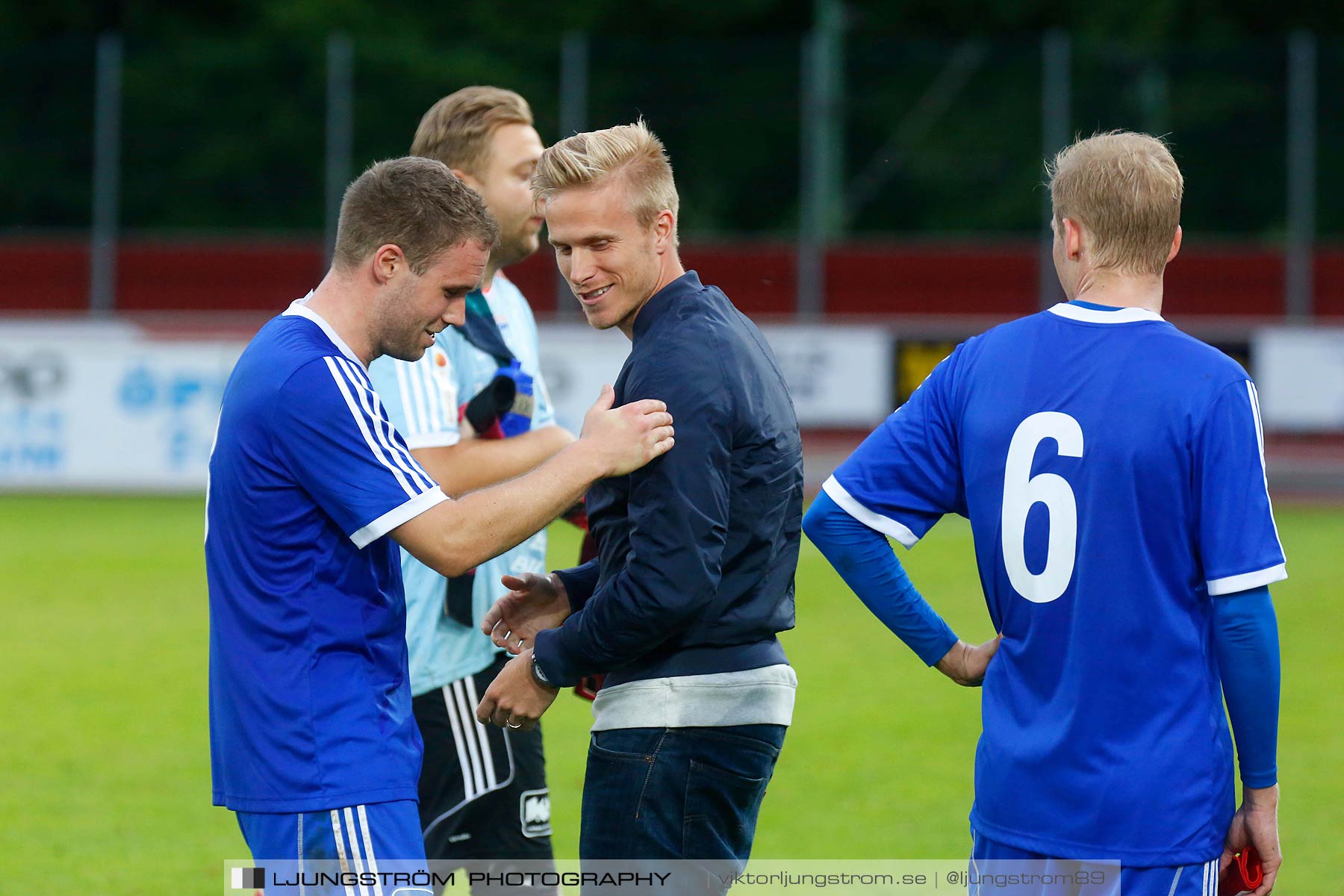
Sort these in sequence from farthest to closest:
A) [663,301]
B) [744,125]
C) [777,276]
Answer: [744,125] → [777,276] → [663,301]

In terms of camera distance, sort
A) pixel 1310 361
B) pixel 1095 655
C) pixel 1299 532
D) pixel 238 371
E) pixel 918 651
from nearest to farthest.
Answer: pixel 1095 655
pixel 238 371
pixel 918 651
pixel 1299 532
pixel 1310 361

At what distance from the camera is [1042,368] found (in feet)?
9.57

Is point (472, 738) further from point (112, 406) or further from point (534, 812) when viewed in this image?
point (112, 406)

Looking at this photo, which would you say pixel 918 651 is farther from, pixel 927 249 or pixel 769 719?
pixel 927 249

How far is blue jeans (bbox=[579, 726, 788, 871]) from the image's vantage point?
10.2 feet

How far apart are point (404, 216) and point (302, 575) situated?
0.74 m

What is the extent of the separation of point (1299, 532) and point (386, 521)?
44.5 feet

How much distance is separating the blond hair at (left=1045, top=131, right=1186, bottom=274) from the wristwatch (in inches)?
53.3

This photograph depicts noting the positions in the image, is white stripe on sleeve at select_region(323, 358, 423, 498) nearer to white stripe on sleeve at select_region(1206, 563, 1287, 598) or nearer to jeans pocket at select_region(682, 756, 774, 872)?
jeans pocket at select_region(682, 756, 774, 872)

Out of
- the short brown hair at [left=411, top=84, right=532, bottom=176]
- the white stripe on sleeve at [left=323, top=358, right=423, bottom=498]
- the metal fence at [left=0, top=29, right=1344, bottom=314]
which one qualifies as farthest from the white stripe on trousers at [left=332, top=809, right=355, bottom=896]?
the metal fence at [left=0, top=29, right=1344, bottom=314]

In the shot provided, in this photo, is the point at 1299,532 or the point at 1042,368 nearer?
the point at 1042,368

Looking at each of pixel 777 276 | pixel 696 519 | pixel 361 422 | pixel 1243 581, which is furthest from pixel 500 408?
pixel 777 276

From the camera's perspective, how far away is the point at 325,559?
9.96 ft

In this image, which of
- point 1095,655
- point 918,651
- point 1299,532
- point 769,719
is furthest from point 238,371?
point 1299,532
